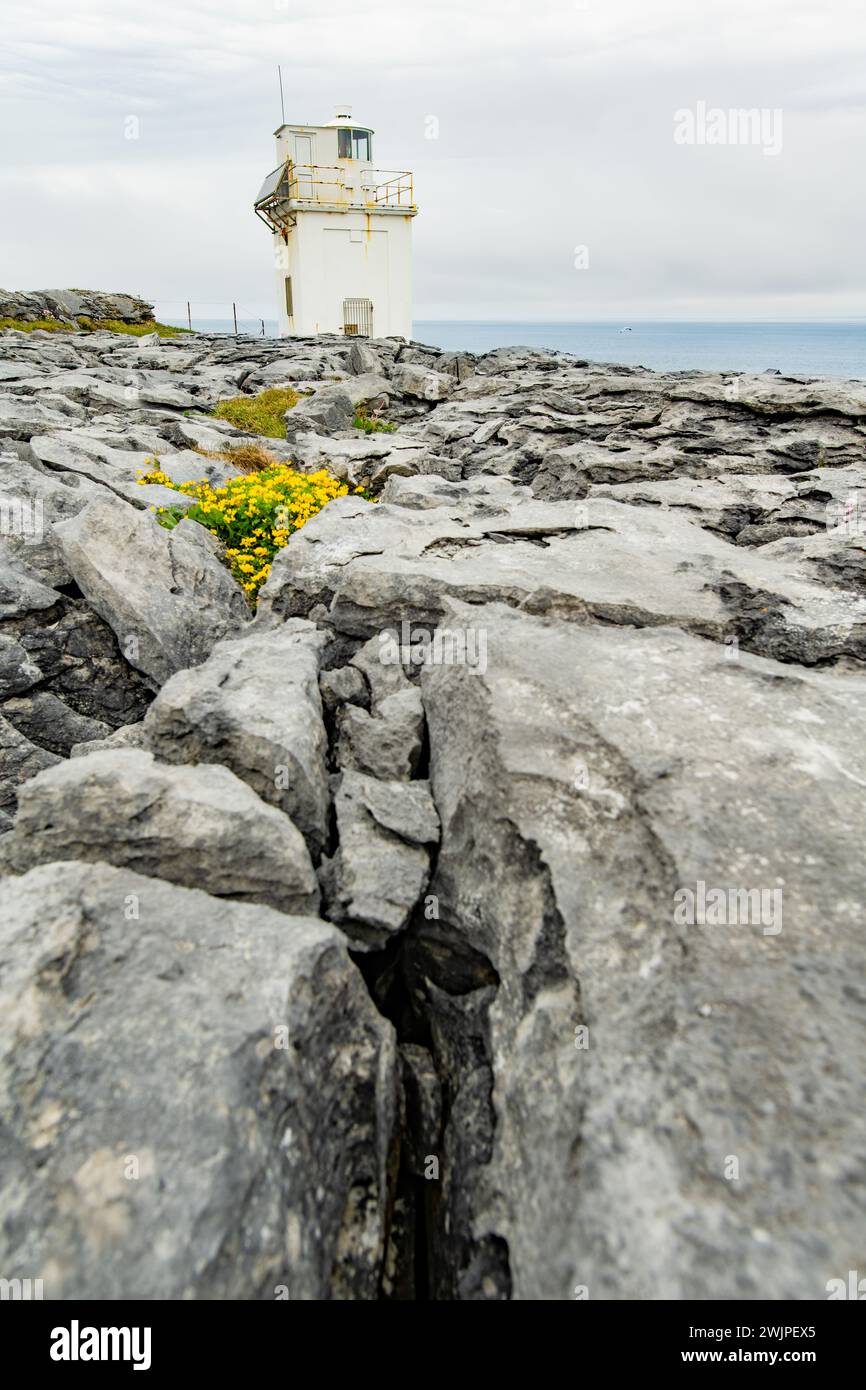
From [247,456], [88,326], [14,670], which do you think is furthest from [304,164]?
[14,670]

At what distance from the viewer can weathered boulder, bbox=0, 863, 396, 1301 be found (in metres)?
3.11

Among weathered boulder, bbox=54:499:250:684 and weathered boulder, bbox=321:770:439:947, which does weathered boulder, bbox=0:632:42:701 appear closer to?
weathered boulder, bbox=54:499:250:684

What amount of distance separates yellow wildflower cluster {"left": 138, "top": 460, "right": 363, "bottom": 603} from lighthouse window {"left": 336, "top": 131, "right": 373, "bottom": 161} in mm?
52518

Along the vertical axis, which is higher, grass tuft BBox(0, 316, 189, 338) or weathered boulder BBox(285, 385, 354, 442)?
grass tuft BBox(0, 316, 189, 338)

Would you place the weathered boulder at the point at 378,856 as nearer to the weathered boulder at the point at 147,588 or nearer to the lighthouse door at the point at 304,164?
the weathered boulder at the point at 147,588

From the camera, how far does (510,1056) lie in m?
4.15

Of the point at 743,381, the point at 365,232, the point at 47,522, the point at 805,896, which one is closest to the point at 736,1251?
the point at 805,896

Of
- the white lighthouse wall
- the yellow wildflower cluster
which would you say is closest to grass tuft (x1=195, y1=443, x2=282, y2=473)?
the yellow wildflower cluster

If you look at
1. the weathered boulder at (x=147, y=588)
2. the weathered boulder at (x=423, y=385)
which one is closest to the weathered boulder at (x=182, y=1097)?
the weathered boulder at (x=147, y=588)

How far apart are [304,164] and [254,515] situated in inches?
2070

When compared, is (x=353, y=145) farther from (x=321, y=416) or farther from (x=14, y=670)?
(x=14, y=670)

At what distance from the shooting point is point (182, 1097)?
11.4 feet

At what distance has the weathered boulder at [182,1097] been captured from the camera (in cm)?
311
